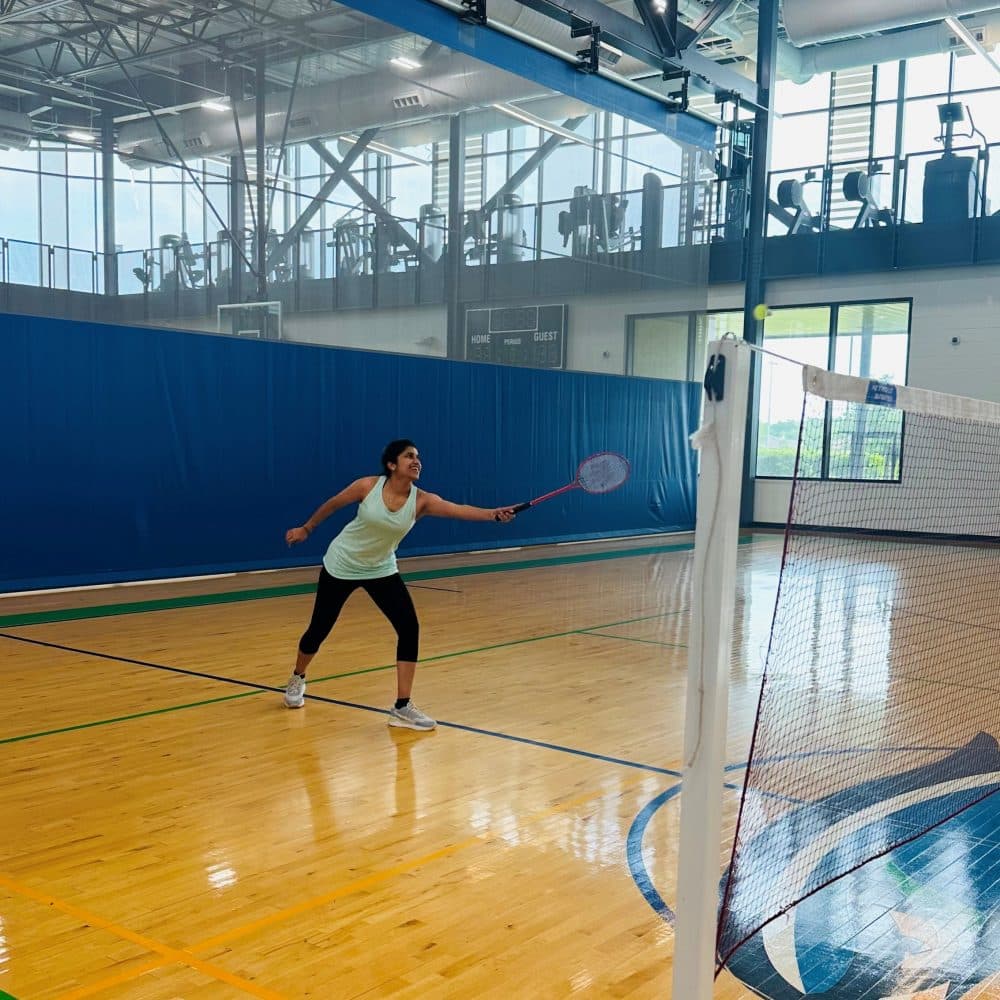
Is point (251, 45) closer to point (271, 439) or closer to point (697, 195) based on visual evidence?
point (271, 439)

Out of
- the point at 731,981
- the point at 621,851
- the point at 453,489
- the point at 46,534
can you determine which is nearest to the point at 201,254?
the point at 46,534

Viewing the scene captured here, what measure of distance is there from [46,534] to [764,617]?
6290 millimetres

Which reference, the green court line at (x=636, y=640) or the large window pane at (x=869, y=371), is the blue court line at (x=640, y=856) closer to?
the green court line at (x=636, y=640)

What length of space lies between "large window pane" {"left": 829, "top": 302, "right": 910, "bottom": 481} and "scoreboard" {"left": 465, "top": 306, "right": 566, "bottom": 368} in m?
5.23

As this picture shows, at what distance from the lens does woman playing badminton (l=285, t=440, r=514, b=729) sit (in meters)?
5.56

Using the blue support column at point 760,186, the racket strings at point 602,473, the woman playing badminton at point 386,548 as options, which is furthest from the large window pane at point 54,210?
the blue support column at point 760,186

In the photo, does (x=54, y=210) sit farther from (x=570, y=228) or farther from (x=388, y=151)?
(x=570, y=228)

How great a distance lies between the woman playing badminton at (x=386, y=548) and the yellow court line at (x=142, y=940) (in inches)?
89.1

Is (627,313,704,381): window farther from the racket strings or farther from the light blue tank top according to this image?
the light blue tank top

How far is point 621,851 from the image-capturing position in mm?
4102

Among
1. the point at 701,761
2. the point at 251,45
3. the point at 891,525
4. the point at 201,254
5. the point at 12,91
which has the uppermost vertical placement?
the point at 251,45

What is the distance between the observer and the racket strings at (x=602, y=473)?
20.6ft

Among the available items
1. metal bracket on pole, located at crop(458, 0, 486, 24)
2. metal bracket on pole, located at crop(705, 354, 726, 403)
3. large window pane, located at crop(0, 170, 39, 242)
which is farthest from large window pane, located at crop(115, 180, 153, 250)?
metal bracket on pole, located at crop(705, 354, 726, 403)

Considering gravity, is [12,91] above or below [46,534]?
above
